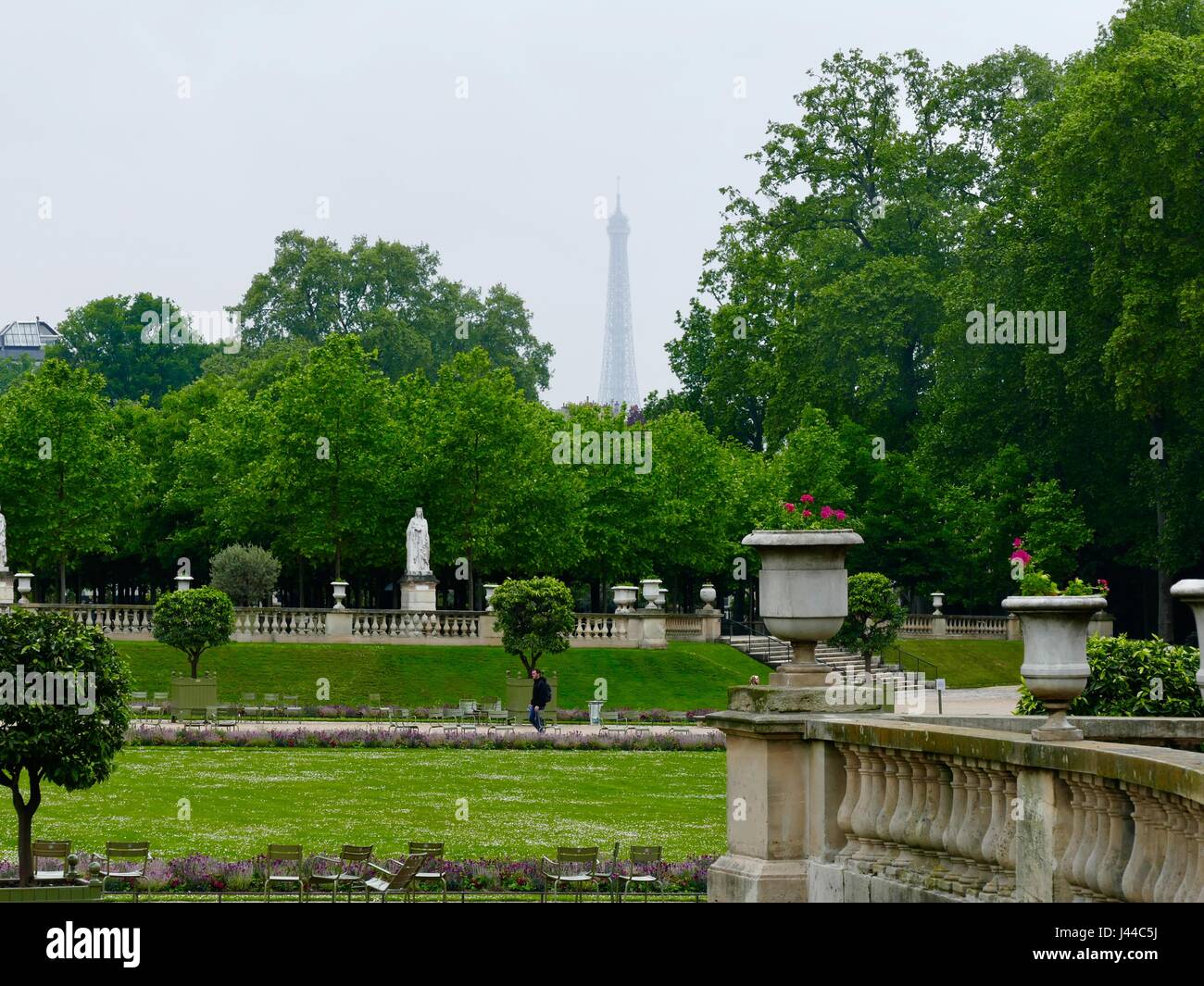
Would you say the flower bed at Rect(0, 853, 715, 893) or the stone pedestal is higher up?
the stone pedestal

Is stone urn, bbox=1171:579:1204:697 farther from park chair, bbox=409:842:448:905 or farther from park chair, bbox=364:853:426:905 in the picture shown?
park chair, bbox=409:842:448:905

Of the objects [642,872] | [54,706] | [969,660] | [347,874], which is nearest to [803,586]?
[54,706]

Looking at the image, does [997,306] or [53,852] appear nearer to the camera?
[53,852]

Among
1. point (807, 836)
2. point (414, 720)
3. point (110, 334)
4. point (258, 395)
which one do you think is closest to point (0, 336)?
point (110, 334)

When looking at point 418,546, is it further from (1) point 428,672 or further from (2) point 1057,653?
(2) point 1057,653

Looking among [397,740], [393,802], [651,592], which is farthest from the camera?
[651,592]

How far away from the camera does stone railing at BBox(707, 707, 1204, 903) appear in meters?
8.28

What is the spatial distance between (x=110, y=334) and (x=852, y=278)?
171 ft

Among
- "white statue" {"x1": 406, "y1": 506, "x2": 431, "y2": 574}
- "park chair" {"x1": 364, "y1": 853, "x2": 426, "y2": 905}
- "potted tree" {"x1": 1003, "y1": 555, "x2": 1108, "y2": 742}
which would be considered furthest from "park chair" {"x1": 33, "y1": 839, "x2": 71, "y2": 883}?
"white statue" {"x1": 406, "y1": 506, "x2": 431, "y2": 574}

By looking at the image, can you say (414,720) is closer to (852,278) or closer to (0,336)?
(852,278)

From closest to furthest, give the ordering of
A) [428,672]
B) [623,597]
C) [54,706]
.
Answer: [54,706], [428,672], [623,597]

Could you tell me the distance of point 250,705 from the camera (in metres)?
45.6

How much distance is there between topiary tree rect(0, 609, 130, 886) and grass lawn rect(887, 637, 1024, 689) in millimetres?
41151

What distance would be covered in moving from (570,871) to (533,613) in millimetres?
26587
